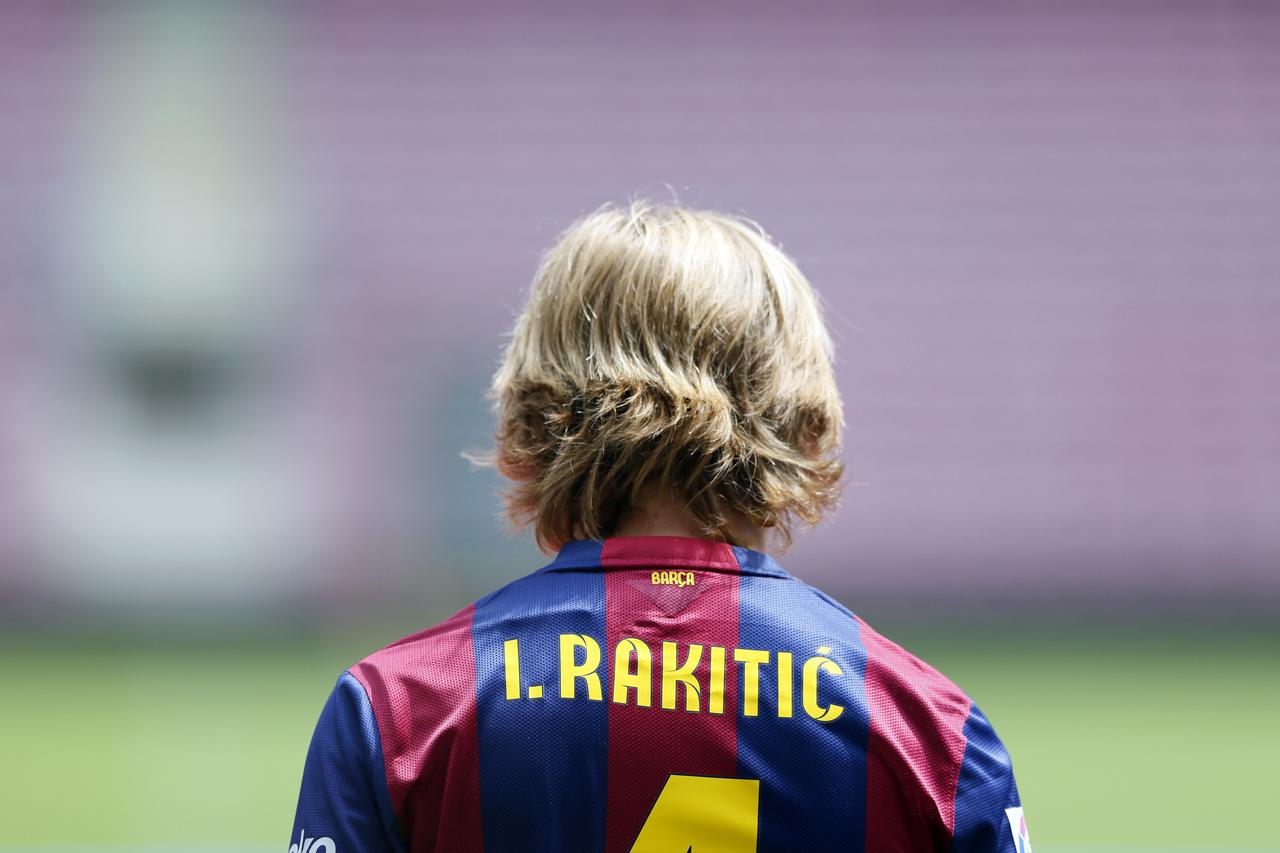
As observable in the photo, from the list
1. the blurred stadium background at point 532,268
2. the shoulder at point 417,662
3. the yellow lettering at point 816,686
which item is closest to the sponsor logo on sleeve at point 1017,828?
the yellow lettering at point 816,686

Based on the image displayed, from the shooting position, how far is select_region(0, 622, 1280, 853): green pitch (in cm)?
434

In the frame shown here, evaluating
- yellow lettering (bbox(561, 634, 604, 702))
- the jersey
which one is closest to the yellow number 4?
the jersey

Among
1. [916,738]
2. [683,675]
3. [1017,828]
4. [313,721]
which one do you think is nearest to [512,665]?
[683,675]

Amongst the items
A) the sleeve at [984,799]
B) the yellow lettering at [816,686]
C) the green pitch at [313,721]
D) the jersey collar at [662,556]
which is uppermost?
the jersey collar at [662,556]

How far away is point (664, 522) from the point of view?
139cm

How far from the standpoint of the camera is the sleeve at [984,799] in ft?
4.20

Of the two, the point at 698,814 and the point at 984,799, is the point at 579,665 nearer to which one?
the point at 698,814

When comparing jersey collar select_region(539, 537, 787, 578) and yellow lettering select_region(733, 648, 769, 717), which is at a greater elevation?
jersey collar select_region(539, 537, 787, 578)

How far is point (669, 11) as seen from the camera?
29.6 feet

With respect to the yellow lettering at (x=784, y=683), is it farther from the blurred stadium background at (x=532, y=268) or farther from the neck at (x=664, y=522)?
the blurred stadium background at (x=532, y=268)

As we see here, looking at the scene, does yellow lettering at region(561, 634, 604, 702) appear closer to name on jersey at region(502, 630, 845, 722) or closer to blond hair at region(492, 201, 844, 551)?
name on jersey at region(502, 630, 845, 722)

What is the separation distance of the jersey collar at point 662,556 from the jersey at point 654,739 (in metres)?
0.01

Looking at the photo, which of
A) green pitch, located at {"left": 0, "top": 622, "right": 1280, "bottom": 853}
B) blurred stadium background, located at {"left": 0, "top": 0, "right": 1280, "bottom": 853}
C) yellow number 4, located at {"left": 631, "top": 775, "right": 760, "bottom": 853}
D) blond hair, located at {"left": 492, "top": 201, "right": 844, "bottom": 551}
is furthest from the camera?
blurred stadium background, located at {"left": 0, "top": 0, "right": 1280, "bottom": 853}

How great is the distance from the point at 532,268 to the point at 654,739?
7672 millimetres
